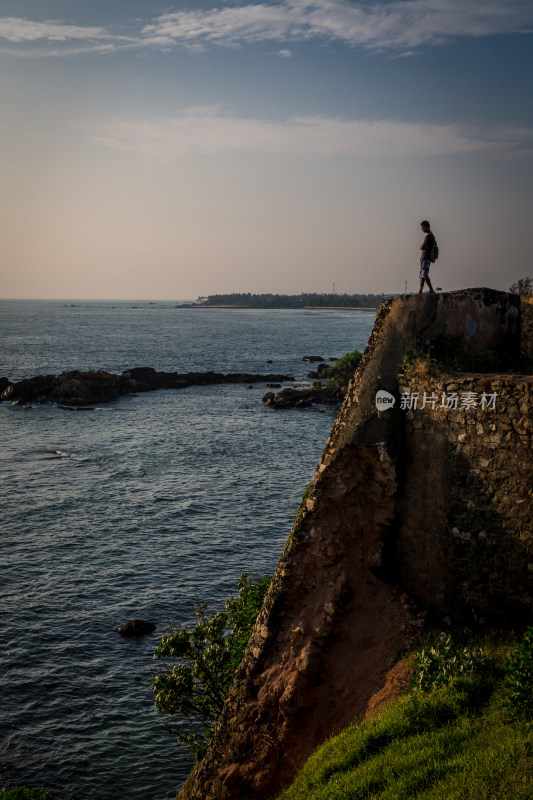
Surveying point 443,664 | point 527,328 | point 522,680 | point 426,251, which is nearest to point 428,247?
point 426,251

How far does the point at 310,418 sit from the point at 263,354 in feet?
225

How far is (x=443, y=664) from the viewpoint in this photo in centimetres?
1066

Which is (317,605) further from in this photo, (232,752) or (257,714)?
(232,752)

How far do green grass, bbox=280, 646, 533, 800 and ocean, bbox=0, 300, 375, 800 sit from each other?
12190 millimetres

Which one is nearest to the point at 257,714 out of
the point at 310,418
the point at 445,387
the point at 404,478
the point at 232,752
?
the point at 232,752

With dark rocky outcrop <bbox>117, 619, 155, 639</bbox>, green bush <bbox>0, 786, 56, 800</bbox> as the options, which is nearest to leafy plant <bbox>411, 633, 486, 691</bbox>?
green bush <bbox>0, 786, 56, 800</bbox>

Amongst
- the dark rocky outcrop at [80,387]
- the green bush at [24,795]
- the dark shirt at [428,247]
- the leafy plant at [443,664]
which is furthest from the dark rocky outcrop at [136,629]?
the dark rocky outcrop at [80,387]

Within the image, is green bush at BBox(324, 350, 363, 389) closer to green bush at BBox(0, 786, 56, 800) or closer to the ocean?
the ocean

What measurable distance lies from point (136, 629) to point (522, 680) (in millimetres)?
21358

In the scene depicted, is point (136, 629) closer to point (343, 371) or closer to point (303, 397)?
point (303, 397)

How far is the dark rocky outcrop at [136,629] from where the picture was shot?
1086 inches

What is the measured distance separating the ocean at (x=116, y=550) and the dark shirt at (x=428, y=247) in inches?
693

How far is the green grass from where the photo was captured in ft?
26.9

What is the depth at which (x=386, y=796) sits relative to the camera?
874 centimetres
